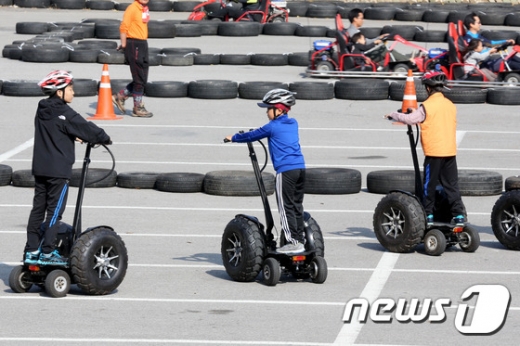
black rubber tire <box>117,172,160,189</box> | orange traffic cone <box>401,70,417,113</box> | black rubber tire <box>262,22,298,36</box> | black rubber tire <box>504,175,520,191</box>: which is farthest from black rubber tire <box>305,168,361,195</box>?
black rubber tire <box>262,22,298,36</box>

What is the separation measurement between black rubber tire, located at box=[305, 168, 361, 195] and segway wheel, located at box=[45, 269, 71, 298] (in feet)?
18.0

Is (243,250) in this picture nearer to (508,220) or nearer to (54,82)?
(54,82)

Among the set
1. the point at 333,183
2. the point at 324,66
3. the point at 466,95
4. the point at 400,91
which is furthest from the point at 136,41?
the point at 466,95

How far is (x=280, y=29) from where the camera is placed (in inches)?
1188

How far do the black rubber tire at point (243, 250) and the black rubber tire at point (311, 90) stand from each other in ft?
38.1

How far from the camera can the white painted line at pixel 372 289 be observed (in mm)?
7895

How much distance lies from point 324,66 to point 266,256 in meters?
14.3

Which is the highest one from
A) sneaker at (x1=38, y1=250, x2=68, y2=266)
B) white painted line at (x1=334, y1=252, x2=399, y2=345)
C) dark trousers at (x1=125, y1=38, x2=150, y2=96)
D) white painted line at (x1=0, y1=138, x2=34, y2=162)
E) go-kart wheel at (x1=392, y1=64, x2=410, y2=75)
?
dark trousers at (x1=125, y1=38, x2=150, y2=96)

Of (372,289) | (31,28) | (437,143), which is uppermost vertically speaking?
(437,143)

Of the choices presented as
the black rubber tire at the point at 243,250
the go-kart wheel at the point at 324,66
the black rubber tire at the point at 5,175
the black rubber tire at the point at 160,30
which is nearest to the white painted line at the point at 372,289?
the black rubber tire at the point at 243,250

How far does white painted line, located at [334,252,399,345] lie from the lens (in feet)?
25.9

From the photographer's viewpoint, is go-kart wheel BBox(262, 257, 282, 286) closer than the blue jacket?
Yes
